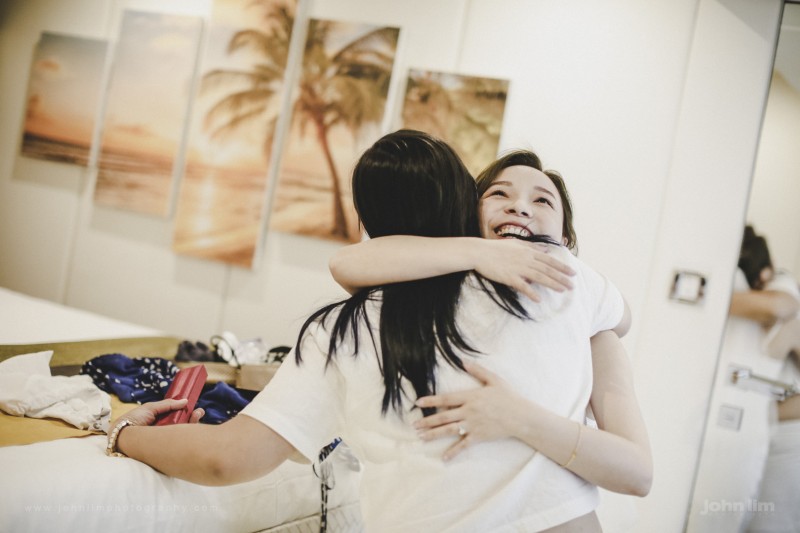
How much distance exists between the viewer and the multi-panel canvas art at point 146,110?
11.4ft

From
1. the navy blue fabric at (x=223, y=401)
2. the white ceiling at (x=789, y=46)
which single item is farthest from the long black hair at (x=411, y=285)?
the white ceiling at (x=789, y=46)

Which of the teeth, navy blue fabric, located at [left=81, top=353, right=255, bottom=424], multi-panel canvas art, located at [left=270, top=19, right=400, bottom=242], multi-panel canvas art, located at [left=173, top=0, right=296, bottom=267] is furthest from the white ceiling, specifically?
navy blue fabric, located at [left=81, top=353, right=255, bottom=424]

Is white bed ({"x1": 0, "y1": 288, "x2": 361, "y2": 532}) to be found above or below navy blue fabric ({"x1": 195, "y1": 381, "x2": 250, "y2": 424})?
below

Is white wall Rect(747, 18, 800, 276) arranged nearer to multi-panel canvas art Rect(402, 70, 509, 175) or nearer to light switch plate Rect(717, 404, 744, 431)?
light switch plate Rect(717, 404, 744, 431)

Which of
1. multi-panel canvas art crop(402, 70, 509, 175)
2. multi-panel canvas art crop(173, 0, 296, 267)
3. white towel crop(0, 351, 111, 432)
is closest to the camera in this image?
white towel crop(0, 351, 111, 432)

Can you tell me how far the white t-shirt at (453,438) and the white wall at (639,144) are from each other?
4.81 feet

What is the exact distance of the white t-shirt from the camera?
0.92m

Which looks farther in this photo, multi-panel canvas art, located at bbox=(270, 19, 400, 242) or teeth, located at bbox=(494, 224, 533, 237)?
multi-panel canvas art, located at bbox=(270, 19, 400, 242)

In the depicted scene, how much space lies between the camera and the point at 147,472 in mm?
1239

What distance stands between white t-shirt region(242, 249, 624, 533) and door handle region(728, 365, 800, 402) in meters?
1.80

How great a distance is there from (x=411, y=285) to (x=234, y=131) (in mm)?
2591

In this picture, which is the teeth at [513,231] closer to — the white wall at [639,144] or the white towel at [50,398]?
the white towel at [50,398]

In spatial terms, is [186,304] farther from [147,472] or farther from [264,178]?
[147,472]

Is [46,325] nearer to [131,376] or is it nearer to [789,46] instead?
[131,376]
